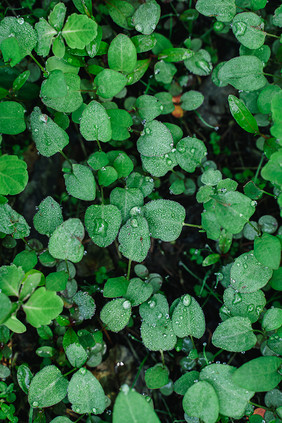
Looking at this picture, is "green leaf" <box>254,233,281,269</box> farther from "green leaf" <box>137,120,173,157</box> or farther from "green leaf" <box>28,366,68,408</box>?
"green leaf" <box>28,366,68,408</box>

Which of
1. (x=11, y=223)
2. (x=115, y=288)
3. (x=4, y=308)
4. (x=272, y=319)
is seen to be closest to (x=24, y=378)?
(x=4, y=308)

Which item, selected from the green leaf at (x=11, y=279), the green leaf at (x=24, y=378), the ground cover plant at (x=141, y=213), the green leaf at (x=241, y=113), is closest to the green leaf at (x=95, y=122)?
the ground cover plant at (x=141, y=213)

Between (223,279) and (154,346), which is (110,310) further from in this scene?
(223,279)

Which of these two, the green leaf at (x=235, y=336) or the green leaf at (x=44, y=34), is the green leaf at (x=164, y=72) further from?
the green leaf at (x=235, y=336)

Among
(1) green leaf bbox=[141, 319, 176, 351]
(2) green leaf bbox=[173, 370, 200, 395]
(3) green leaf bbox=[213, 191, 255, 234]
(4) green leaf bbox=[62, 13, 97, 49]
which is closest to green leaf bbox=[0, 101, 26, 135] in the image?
(4) green leaf bbox=[62, 13, 97, 49]

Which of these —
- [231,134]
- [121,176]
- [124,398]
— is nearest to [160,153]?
[121,176]

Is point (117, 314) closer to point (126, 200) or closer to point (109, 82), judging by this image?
point (126, 200)
